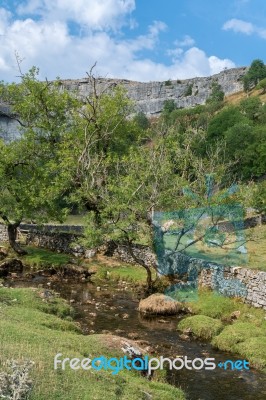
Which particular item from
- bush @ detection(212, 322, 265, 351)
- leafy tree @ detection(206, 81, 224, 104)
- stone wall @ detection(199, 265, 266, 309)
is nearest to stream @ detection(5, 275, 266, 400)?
bush @ detection(212, 322, 265, 351)

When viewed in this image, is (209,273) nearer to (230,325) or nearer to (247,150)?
(230,325)

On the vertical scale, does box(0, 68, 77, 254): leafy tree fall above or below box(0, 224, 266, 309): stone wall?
above

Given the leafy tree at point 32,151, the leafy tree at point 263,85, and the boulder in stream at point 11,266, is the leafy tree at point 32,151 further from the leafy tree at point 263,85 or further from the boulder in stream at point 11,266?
the leafy tree at point 263,85

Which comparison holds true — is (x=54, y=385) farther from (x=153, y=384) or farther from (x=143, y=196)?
(x=143, y=196)

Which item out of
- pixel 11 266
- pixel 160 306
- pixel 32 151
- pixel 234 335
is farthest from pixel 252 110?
pixel 234 335

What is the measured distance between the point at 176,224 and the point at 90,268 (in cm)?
795

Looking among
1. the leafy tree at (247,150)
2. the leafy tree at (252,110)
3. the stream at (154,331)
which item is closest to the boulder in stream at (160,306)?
the stream at (154,331)

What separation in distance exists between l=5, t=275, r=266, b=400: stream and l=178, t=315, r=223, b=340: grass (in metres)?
0.55

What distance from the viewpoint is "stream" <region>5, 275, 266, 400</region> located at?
1413cm

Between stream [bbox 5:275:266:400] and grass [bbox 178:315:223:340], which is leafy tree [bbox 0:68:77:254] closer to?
stream [bbox 5:275:266:400]

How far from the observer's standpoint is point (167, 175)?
1122 inches

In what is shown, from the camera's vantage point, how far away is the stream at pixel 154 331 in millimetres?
14133

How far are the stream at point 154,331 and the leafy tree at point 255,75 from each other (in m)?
157

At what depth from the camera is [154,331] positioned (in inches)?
793
